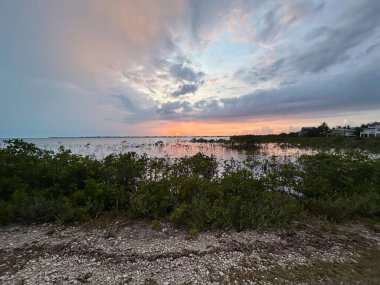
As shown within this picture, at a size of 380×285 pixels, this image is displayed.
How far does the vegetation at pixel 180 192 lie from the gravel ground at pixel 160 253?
0.40m

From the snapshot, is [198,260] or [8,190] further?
[8,190]

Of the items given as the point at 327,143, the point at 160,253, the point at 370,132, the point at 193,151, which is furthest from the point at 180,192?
the point at 370,132

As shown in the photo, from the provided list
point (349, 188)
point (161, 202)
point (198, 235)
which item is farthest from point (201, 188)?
point (349, 188)

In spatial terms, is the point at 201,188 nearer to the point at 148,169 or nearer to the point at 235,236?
the point at 235,236

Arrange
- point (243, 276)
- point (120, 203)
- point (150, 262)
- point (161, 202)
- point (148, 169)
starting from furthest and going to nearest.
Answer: point (148, 169)
point (120, 203)
point (161, 202)
point (150, 262)
point (243, 276)

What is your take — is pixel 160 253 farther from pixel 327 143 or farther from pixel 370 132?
pixel 370 132

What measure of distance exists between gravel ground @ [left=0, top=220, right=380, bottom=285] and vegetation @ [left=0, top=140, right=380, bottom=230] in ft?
1.31

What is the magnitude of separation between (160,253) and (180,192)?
2.29 metres

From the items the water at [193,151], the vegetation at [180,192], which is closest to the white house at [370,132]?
the water at [193,151]

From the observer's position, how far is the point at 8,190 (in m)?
6.34

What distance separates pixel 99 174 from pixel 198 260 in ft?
14.3

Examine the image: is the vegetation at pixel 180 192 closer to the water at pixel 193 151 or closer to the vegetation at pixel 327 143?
the water at pixel 193 151

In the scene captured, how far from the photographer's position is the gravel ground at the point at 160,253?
3.80 metres

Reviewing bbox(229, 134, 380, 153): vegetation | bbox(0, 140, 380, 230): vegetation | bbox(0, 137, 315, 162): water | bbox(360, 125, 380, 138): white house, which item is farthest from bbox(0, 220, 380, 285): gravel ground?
bbox(360, 125, 380, 138): white house
